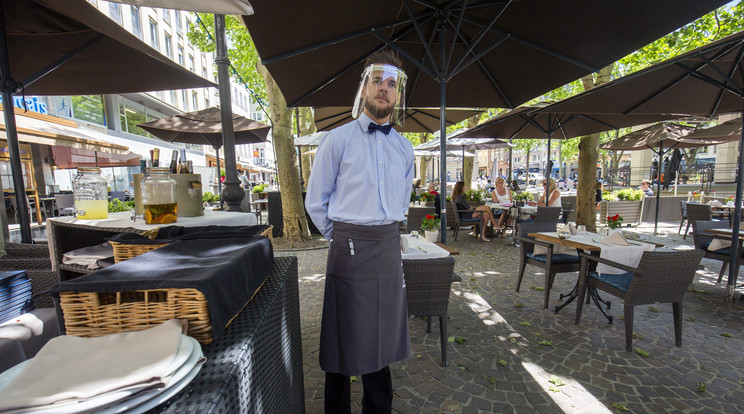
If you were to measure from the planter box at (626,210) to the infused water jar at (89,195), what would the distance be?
1240 cm

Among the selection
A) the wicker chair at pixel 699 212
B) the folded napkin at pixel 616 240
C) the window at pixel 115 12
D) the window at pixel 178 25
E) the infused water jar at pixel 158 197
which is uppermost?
the window at pixel 178 25

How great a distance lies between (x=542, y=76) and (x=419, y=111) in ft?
12.5

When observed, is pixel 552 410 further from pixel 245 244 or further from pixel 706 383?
pixel 245 244

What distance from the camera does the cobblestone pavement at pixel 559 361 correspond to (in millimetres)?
2418

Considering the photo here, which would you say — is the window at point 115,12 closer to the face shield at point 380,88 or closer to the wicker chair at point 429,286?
the face shield at point 380,88

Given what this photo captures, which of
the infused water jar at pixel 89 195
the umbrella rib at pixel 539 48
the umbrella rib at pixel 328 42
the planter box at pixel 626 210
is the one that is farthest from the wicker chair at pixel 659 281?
the planter box at pixel 626 210

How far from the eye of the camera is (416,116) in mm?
8219

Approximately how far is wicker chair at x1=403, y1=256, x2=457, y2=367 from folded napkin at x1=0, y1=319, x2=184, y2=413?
2127mm

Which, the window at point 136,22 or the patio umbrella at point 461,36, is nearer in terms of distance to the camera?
the patio umbrella at point 461,36

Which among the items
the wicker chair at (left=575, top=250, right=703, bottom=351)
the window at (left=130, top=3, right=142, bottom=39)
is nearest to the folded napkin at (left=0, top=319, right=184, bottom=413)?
the wicker chair at (left=575, top=250, right=703, bottom=351)

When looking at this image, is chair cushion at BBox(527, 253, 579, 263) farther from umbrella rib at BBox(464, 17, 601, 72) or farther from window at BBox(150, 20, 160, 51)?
window at BBox(150, 20, 160, 51)

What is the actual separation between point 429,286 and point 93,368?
2.42m

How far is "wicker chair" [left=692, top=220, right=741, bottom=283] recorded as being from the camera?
464 cm

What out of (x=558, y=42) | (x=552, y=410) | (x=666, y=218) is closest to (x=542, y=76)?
(x=558, y=42)
